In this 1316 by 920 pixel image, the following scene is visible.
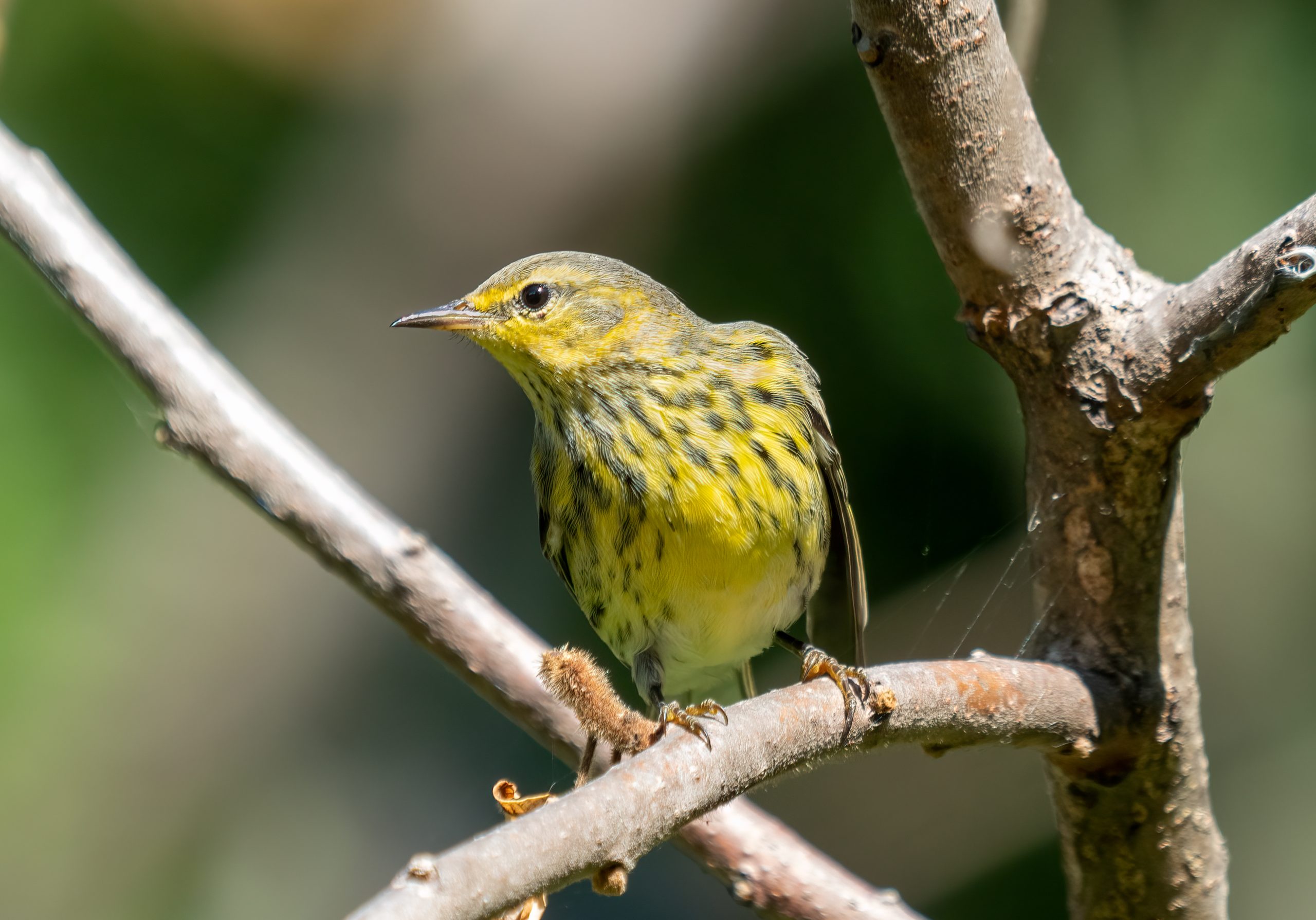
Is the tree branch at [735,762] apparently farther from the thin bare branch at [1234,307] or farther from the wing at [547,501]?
the wing at [547,501]

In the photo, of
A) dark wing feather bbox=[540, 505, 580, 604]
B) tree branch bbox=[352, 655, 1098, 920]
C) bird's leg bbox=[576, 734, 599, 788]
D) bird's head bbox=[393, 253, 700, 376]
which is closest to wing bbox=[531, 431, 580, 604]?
dark wing feather bbox=[540, 505, 580, 604]

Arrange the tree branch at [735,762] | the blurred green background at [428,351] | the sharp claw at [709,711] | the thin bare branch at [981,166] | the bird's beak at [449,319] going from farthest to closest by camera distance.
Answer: the blurred green background at [428,351] < the bird's beak at [449,319] < the thin bare branch at [981,166] < the sharp claw at [709,711] < the tree branch at [735,762]

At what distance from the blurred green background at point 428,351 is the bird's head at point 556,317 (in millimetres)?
1216

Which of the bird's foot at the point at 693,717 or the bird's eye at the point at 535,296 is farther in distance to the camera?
the bird's eye at the point at 535,296

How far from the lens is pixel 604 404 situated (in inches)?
89.2

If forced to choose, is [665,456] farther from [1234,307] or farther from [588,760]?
[1234,307]

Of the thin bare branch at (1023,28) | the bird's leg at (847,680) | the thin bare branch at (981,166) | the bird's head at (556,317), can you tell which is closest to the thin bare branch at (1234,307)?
the thin bare branch at (981,166)

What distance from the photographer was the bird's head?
2.25 meters

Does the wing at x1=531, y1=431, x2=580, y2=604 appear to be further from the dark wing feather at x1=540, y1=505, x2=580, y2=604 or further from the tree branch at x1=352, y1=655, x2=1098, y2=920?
the tree branch at x1=352, y1=655, x2=1098, y2=920

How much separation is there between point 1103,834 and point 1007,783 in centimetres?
133

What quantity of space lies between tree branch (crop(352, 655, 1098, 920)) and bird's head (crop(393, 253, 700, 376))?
36.0 inches

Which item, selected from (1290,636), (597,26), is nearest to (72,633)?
(597,26)

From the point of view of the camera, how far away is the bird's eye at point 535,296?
2273 mm

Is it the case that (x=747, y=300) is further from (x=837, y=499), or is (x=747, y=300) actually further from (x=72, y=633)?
(x=72, y=633)
